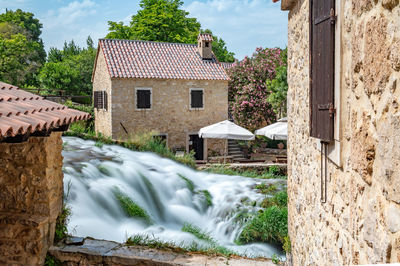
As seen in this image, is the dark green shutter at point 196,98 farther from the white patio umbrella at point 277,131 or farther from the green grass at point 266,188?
the green grass at point 266,188

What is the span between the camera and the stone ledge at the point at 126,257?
4.32m

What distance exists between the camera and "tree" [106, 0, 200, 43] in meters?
25.1

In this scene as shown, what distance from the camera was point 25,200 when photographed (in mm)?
4500

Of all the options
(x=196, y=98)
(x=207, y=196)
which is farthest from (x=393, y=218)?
(x=196, y=98)

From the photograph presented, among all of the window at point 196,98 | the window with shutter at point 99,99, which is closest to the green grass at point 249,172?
the window at point 196,98

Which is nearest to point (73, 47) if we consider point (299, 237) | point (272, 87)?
point (272, 87)

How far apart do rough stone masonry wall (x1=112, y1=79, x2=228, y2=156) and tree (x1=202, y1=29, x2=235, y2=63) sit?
1767 centimetres

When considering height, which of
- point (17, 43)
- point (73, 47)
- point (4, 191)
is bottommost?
point (4, 191)

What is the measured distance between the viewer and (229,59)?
3591cm

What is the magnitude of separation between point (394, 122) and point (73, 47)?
44229 millimetres

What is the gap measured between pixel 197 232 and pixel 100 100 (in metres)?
12.6

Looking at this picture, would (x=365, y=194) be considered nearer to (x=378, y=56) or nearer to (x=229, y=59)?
(x=378, y=56)

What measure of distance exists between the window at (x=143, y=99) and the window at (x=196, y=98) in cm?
212

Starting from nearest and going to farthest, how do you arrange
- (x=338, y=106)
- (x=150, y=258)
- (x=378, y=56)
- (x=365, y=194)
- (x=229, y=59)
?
(x=378, y=56) → (x=365, y=194) → (x=338, y=106) → (x=150, y=258) → (x=229, y=59)
